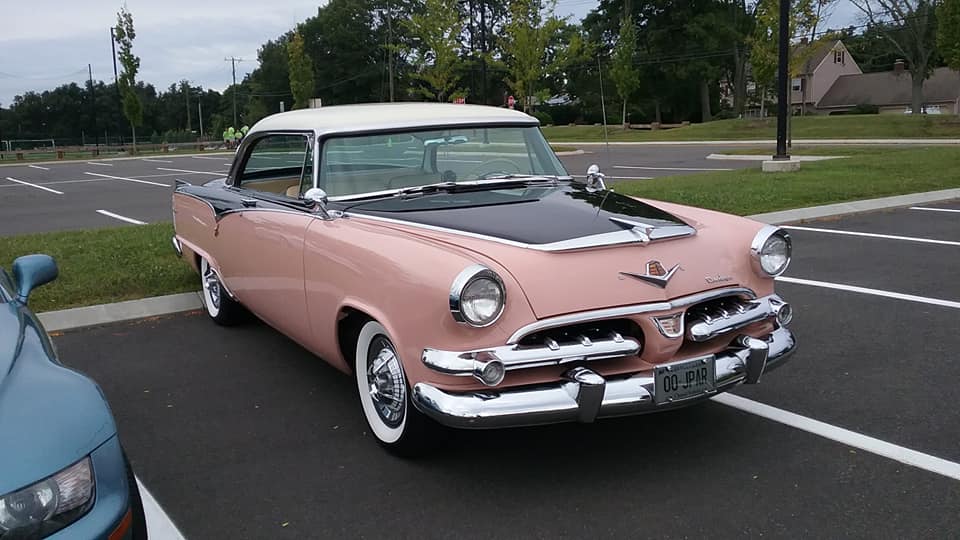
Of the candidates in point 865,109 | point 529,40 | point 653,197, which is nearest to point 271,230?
point 653,197

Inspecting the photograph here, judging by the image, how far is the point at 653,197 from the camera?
11555 millimetres

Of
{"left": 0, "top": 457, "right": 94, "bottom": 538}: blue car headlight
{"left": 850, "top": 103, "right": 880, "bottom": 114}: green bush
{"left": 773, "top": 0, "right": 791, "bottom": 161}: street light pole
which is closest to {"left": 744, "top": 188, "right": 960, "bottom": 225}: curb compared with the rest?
{"left": 773, "top": 0, "right": 791, "bottom": 161}: street light pole

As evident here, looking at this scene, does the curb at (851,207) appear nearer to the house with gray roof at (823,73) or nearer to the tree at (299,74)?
the tree at (299,74)

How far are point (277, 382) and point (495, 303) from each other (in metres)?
2.15

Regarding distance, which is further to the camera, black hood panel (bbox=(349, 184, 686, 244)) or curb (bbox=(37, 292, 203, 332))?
curb (bbox=(37, 292, 203, 332))

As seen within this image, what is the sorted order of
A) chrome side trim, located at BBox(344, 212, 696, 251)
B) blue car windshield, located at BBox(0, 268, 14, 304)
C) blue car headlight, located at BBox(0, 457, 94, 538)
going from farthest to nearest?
chrome side trim, located at BBox(344, 212, 696, 251) → blue car windshield, located at BBox(0, 268, 14, 304) → blue car headlight, located at BBox(0, 457, 94, 538)

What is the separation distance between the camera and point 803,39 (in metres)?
24.4

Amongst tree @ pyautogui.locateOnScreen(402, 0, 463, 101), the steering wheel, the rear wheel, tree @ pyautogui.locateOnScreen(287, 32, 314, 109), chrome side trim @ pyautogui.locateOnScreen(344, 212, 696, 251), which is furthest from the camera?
tree @ pyautogui.locateOnScreen(287, 32, 314, 109)

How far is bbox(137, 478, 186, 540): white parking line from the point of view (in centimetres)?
302

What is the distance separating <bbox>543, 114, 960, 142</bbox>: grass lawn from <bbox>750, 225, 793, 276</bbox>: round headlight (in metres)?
29.9

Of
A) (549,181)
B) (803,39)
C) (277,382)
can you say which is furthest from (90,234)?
Result: (803,39)

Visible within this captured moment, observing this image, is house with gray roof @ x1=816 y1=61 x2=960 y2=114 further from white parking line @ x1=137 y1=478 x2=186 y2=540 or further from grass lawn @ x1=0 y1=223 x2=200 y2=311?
white parking line @ x1=137 y1=478 x2=186 y2=540

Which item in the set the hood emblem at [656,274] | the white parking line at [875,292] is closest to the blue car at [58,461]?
the hood emblem at [656,274]

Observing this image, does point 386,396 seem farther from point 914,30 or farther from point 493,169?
point 914,30
